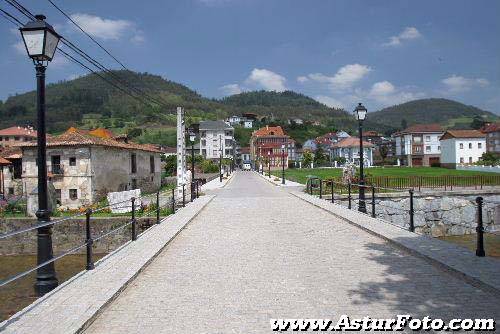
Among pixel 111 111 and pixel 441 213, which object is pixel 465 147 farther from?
pixel 111 111

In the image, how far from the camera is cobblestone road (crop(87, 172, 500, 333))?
5320 mm

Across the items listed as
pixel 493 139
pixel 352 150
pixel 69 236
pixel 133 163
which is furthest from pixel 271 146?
pixel 69 236

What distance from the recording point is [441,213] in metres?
26.9

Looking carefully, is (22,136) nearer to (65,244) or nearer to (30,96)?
(30,96)

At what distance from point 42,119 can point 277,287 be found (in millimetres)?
4752

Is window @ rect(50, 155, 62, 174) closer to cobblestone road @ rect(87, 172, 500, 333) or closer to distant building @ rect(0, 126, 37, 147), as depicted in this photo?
cobblestone road @ rect(87, 172, 500, 333)

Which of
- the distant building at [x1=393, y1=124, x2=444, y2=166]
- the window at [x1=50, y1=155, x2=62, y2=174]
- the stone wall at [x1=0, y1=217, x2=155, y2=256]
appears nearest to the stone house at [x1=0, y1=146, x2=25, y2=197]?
the window at [x1=50, y1=155, x2=62, y2=174]

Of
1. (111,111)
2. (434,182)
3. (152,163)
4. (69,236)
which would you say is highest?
(111,111)

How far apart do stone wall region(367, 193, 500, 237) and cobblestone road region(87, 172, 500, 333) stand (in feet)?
53.2

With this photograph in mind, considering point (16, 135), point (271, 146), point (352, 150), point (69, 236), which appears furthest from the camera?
point (271, 146)

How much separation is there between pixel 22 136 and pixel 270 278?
413ft

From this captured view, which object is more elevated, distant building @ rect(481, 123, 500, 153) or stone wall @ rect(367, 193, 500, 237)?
distant building @ rect(481, 123, 500, 153)

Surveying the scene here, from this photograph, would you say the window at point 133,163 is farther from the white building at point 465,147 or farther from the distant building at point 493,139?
the distant building at point 493,139

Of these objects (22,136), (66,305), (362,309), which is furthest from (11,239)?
(22,136)
